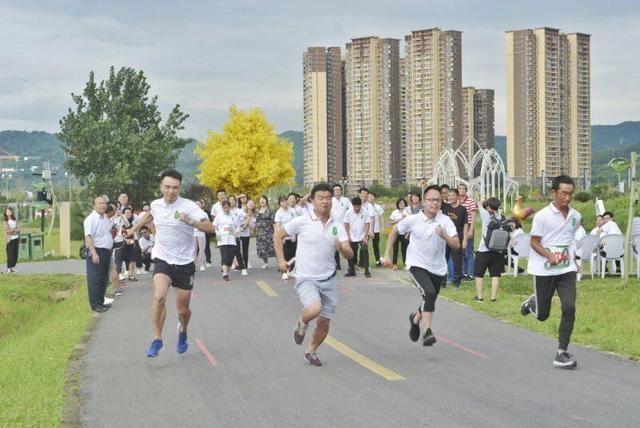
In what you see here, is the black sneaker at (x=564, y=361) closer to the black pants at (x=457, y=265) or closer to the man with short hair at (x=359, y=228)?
the black pants at (x=457, y=265)

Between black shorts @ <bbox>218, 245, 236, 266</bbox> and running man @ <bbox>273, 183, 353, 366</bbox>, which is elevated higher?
running man @ <bbox>273, 183, 353, 366</bbox>

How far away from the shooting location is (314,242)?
A: 35.0 ft

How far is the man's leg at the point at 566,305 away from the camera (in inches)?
414

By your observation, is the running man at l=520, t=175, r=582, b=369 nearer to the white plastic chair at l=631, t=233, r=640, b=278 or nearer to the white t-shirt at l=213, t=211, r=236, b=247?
the white plastic chair at l=631, t=233, r=640, b=278

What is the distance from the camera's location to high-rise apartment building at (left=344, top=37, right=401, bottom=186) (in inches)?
4747

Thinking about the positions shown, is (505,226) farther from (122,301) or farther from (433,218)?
(122,301)

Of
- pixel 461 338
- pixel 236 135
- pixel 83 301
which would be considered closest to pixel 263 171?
pixel 236 135

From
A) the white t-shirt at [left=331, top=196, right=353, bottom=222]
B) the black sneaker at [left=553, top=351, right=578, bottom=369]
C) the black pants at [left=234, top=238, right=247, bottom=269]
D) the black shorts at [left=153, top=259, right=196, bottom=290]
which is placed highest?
the white t-shirt at [left=331, top=196, right=353, bottom=222]

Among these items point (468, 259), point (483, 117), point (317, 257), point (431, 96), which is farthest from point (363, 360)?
point (483, 117)

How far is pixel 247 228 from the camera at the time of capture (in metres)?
25.2

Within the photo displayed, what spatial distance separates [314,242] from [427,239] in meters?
1.88

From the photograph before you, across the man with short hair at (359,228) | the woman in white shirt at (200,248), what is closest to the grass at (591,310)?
the man with short hair at (359,228)

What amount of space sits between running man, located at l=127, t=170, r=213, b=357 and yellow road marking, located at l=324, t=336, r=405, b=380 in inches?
75.6

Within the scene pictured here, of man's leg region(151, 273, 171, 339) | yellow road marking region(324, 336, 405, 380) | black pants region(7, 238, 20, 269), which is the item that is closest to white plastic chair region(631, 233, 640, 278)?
yellow road marking region(324, 336, 405, 380)
